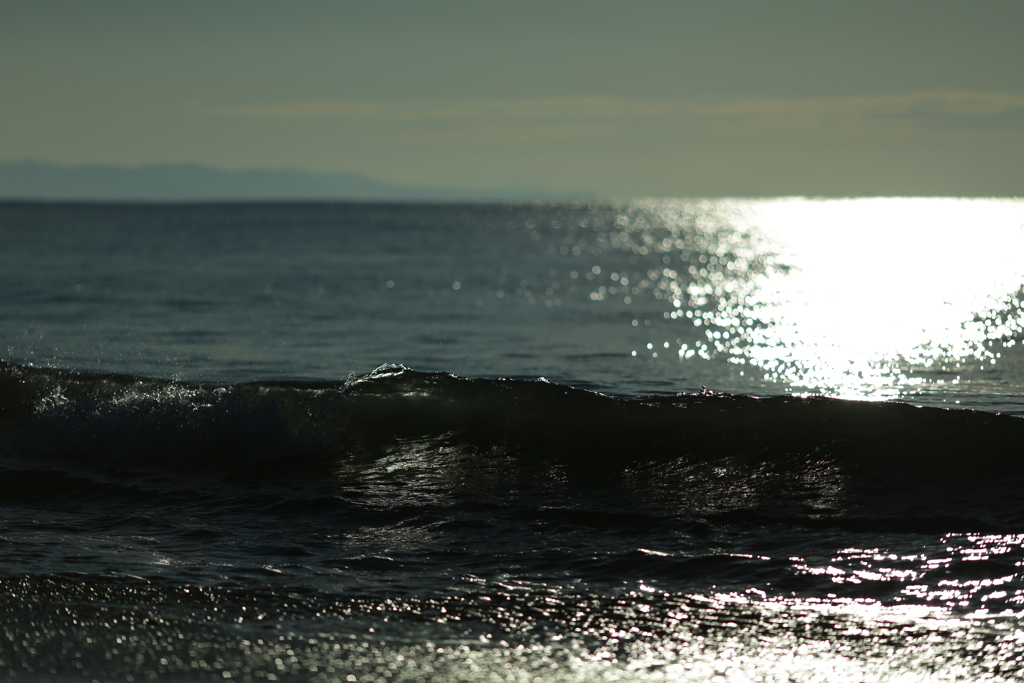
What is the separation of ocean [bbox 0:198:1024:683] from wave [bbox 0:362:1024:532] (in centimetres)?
4

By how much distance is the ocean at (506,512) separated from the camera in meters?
5.06

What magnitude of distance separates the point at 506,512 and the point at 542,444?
2415mm

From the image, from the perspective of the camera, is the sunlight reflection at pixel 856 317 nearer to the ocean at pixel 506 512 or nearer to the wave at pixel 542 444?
the ocean at pixel 506 512

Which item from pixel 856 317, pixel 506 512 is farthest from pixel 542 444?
pixel 856 317

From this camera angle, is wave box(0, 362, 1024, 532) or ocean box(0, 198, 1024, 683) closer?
ocean box(0, 198, 1024, 683)

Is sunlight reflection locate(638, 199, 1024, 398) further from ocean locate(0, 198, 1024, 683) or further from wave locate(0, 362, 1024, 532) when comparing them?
wave locate(0, 362, 1024, 532)

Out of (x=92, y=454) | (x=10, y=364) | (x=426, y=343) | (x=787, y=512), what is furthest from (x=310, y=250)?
(x=787, y=512)

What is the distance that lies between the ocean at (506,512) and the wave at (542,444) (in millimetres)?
42

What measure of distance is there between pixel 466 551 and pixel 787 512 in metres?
2.78

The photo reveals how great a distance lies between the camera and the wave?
822 cm

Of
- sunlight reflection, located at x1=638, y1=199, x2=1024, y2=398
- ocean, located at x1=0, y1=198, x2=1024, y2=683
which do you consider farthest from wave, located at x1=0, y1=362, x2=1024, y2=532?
sunlight reflection, located at x1=638, y1=199, x2=1024, y2=398

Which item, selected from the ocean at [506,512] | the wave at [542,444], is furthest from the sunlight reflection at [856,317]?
the wave at [542,444]

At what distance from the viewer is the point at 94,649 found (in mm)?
5008

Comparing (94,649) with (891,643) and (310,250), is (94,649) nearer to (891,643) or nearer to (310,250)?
(891,643)
